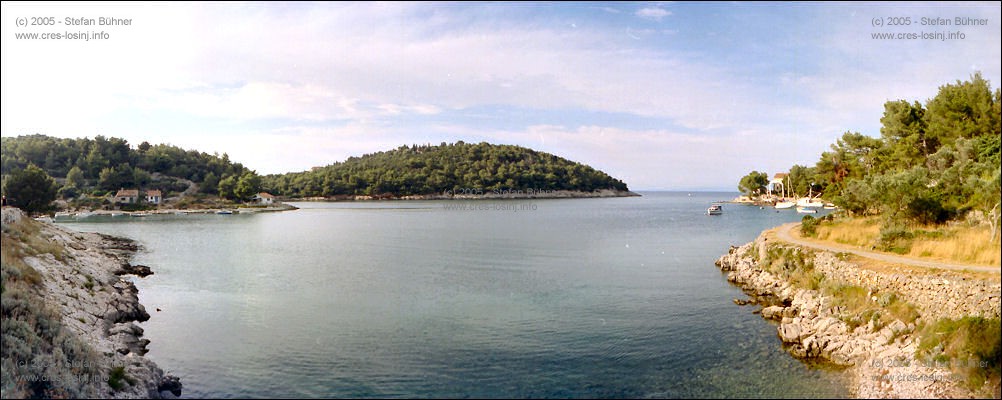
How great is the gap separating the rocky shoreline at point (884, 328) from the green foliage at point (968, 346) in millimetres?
394

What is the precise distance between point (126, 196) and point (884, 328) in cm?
16495

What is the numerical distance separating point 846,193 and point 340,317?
155ft

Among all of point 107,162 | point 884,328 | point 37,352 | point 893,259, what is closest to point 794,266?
point 893,259

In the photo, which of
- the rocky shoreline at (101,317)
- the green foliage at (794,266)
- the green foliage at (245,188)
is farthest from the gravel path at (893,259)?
the green foliage at (245,188)

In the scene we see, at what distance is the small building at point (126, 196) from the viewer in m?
134

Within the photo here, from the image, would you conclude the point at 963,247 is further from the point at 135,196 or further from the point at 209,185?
the point at 209,185

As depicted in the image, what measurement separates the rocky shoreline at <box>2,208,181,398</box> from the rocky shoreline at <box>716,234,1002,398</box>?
23.5 meters

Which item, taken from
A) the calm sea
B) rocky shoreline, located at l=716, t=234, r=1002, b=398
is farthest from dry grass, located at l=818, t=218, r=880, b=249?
the calm sea

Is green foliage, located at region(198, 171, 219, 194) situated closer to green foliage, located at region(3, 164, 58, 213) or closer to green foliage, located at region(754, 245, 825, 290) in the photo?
green foliage, located at region(3, 164, 58, 213)

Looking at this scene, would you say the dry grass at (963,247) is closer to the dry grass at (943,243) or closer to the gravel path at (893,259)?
the dry grass at (943,243)

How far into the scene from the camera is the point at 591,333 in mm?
23578

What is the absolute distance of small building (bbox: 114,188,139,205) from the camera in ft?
440

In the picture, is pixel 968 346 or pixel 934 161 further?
pixel 934 161

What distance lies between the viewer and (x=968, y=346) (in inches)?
658
